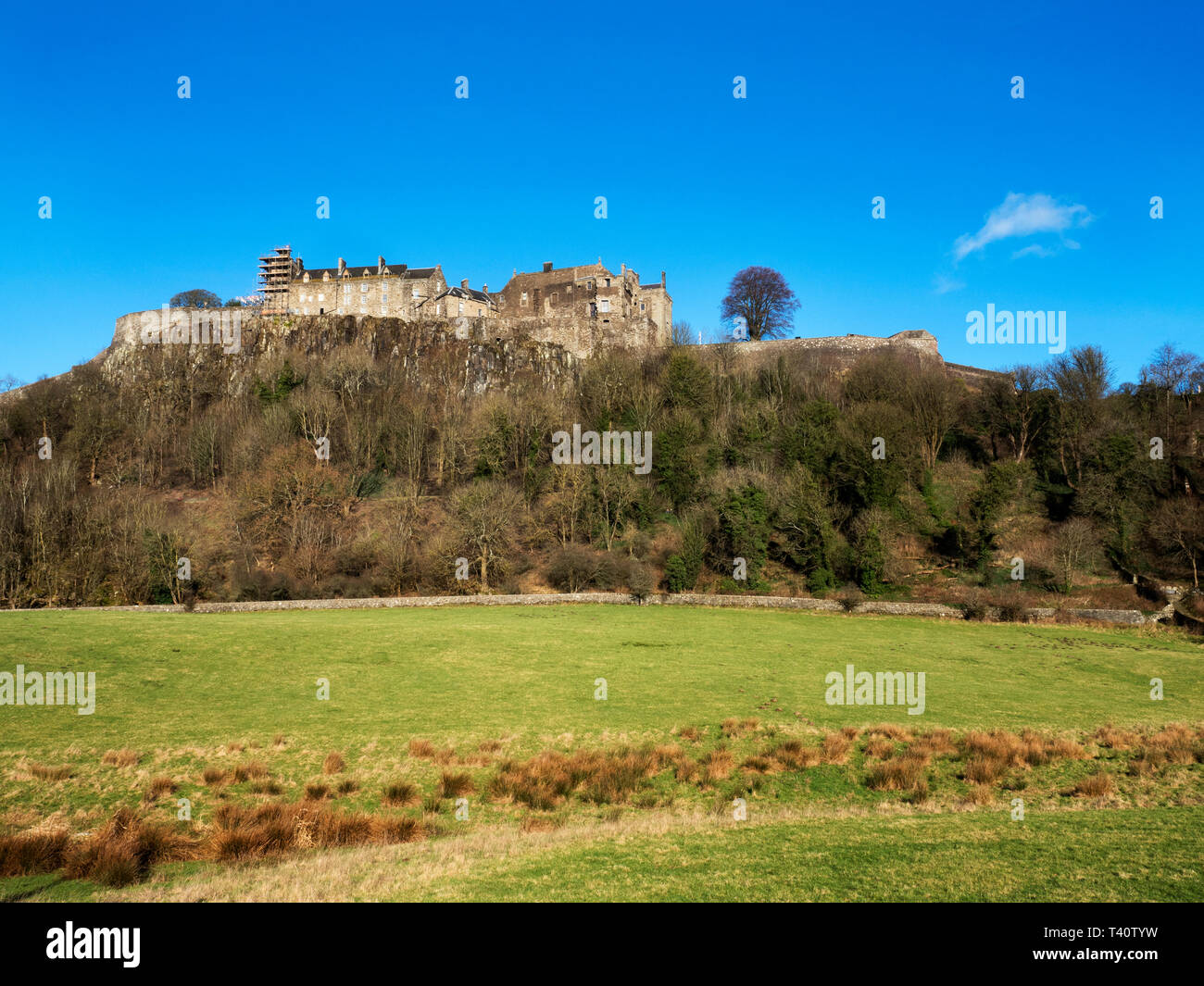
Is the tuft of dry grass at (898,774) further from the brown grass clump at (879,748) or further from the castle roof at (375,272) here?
the castle roof at (375,272)

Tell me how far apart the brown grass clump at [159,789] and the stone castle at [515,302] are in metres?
74.2

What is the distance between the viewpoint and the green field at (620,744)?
9.16 metres

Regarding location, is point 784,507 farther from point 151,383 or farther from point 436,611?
point 151,383

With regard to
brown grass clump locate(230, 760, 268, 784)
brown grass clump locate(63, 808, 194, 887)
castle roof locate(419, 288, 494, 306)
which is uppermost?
castle roof locate(419, 288, 494, 306)

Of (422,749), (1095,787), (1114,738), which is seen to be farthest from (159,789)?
(1114,738)

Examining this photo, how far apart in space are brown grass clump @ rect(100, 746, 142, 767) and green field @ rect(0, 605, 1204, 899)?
16cm

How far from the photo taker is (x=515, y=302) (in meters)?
91.8

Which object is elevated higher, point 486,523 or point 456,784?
point 486,523

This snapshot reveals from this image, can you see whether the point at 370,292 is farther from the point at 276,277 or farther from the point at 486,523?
the point at 486,523

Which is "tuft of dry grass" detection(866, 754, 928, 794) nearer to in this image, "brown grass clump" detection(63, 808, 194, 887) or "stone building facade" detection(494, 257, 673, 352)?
"brown grass clump" detection(63, 808, 194, 887)

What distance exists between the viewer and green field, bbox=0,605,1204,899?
360 inches

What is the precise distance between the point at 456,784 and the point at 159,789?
19.3ft

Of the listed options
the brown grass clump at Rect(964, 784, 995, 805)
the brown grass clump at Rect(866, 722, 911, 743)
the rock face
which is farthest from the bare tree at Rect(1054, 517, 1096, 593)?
the rock face
